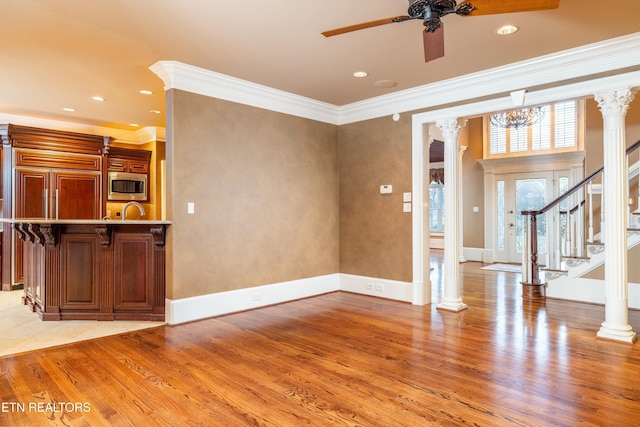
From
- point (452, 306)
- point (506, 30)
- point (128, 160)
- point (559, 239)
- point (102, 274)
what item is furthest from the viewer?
point (128, 160)

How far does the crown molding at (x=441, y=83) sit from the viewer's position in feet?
11.8

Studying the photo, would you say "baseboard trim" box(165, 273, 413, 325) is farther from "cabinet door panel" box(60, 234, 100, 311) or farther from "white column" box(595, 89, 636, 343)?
"white column" box(595, 89, 636, 343)

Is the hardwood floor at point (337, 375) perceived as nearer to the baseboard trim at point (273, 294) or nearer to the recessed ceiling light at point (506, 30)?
the baseboard trim at point (273, 294)

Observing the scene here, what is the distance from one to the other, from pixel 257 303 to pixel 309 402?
252 centimetres

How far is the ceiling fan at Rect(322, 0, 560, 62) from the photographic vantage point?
2.37 meters

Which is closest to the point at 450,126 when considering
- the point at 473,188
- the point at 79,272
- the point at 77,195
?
the point at 79,272

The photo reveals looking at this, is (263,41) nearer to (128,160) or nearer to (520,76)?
(520,76)

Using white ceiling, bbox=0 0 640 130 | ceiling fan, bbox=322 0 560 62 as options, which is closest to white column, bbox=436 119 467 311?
white ceiling, bbox=0 0 640 130

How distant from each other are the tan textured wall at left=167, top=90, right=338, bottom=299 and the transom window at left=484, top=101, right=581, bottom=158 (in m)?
5.07

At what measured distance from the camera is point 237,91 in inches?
183

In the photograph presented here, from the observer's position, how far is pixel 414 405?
242cm

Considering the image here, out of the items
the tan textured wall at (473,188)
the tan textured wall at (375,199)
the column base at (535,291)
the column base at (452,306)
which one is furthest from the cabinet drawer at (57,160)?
the tan textured wall at (473,188)

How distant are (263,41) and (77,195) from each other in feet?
16.1

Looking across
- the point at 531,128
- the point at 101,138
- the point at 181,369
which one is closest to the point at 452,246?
the point at 181,369
